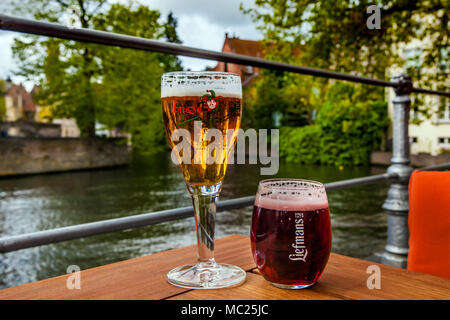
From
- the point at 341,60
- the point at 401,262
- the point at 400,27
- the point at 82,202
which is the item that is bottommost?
the point at 82,202

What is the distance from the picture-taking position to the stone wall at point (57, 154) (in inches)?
753

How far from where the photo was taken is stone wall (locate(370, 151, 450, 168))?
18.0 metres

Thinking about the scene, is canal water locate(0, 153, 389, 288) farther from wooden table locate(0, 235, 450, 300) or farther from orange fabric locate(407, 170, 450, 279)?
wooden table locate(0, 235, 450, 300)

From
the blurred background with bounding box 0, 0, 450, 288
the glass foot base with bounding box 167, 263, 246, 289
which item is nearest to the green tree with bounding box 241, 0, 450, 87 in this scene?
the blurred background with bounding box 0, 0, 450, 288

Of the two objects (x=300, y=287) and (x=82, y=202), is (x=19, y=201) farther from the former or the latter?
(x=300, y=287)

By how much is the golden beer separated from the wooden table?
0.47 ft

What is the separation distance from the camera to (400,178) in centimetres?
199

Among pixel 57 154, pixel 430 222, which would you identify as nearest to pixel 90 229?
pixel 430 222

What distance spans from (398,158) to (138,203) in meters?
11.9

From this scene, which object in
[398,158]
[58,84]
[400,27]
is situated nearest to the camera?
[398,158]

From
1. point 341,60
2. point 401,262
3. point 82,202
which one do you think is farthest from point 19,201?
point 401,262

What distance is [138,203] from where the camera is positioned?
43.4 feet

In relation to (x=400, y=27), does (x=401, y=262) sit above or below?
below
